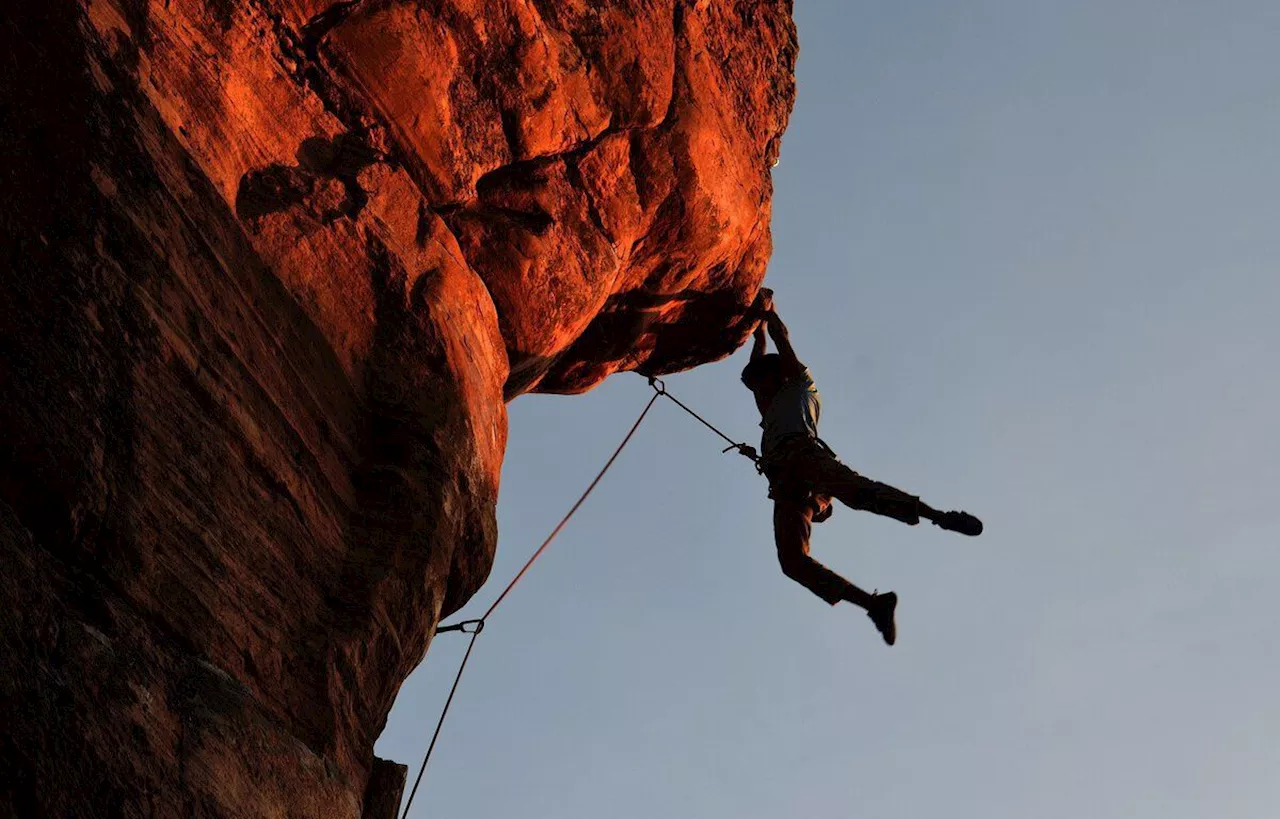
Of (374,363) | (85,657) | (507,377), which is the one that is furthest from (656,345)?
(85,657)

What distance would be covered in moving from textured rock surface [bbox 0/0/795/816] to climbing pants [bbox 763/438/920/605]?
2305mm

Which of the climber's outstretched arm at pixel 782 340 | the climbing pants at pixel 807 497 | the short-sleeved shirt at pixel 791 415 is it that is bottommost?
the climbing pants at pixel 807 497

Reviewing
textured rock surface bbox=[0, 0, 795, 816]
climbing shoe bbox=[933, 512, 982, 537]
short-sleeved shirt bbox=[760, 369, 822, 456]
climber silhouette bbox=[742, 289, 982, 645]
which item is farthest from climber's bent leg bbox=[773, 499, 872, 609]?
textured rock surface bbox=[0, 0, 795, 816]

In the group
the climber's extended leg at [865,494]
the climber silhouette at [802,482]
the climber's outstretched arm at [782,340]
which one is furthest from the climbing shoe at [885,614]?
the climber's outstretched arm at [782,340]

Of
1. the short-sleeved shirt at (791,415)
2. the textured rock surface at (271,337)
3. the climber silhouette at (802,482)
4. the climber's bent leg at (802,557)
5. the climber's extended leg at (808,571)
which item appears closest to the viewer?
the textured rock surface at (271,337)

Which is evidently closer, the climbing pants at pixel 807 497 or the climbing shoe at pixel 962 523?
the climbing shoe at pixel 962 523

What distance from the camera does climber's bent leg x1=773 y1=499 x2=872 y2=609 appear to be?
1045 cm

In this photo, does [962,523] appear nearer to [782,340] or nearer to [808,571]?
[808,571]

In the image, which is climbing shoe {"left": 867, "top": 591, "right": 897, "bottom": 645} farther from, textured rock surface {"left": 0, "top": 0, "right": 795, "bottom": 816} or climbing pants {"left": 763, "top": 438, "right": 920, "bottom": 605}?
textured rock surface {"left": 0, "top": 0, "right": 795, "bottom": 816}

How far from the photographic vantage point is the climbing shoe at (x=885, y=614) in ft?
33.2

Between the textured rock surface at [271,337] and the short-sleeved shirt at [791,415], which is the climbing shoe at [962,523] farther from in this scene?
the textured rock surface at [271,337]

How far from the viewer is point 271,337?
21.3 feet

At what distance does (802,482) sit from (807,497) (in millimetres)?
165

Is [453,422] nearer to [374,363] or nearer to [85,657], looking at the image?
[374,363]
